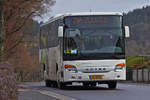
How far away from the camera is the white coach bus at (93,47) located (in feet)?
75.6

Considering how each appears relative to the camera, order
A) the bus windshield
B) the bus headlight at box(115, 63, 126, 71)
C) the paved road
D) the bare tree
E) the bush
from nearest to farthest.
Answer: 1. the bush
2. the paved road
3. the bus windshield
4. the bus headlight at box(115, 63, 126, 71)
5. the bare tree

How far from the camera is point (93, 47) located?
2303cm

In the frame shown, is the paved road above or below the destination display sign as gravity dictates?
below

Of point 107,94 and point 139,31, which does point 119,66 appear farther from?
point 139,31

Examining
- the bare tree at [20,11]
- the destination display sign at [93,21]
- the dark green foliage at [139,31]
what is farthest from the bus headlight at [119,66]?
the dark green foliage at [139,31]

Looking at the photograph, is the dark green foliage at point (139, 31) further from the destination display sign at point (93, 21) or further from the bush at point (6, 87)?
the bush at point (6, 87)

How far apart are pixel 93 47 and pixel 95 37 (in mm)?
434

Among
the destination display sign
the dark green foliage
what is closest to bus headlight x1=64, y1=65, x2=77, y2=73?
the destination display sign

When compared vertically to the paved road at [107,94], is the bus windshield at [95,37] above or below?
above

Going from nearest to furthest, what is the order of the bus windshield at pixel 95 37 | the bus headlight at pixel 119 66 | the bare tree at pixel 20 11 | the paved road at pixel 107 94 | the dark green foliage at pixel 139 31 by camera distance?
the paved road at pixel 107 94 < the bus windshield at pixel 95 37 < the bus headlight at pixel 119 66 < the bare tree at pixel 20 11 < the dark green foliage at pixel 139 31

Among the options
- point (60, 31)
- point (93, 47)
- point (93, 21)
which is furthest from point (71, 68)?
point (93, 21)

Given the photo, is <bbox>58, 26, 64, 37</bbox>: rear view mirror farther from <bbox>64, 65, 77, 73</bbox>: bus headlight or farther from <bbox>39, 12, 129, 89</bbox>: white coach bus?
<bbox>64, 65, 77, 73</bbox>: bus headlight

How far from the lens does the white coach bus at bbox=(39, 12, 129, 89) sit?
2304 centimetres

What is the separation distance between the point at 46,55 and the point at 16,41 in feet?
44.3
